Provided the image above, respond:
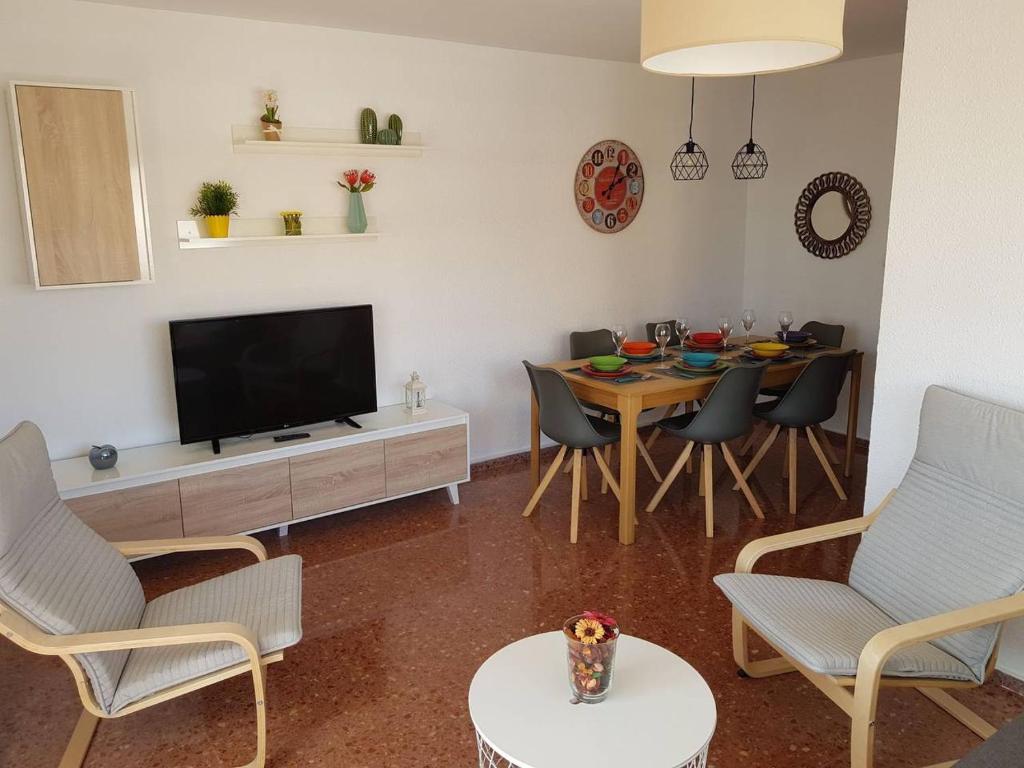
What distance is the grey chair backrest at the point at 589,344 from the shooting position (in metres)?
5.21

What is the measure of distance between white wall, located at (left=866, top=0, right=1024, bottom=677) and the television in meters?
2.63

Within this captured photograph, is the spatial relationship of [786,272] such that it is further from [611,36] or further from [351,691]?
[351,691]

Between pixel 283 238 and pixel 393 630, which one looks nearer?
pixel 393 630

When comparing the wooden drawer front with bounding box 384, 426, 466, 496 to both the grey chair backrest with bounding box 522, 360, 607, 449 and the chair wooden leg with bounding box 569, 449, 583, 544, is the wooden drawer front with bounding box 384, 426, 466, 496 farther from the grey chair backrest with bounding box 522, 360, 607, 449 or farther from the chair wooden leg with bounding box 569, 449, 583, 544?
the chair wooden leg with bounding box 569, 449, 583, 544

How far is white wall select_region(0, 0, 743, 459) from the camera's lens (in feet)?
12.0

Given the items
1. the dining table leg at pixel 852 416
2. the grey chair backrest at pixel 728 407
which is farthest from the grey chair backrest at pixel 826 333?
the grey chair backrest at pixel 728 407

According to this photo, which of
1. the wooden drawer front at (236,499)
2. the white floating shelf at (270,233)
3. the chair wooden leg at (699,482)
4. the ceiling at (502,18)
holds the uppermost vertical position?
the ceiling at (502,18)

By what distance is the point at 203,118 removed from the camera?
152 inches

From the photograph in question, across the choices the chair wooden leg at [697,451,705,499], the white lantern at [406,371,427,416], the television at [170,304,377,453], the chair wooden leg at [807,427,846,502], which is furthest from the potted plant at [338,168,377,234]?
the chair wooden leg at [807,427,846,502]

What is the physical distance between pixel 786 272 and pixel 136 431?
4522mm

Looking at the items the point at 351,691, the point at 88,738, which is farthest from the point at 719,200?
the point at 88,738

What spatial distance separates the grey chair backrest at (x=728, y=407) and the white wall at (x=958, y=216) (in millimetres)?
1016

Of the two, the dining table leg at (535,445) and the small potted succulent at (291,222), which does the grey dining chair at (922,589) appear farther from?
the small potted succulent at (291,222)

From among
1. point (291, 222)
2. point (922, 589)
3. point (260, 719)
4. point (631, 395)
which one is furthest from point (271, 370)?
point (922, 589)
